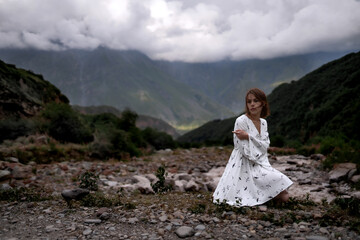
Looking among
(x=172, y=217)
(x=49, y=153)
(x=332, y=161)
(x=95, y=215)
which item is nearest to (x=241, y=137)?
(x=172, y=217)

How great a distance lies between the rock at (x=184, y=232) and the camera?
376 cm

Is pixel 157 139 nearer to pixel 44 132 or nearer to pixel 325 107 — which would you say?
pixel 44 132

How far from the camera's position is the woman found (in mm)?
4902

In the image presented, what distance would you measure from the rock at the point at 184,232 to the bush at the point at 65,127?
1388 centimetres

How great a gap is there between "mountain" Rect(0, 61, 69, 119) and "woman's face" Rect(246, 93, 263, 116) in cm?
1586

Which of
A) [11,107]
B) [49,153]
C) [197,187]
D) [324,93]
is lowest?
[197,187]

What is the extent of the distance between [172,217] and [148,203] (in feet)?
3.22

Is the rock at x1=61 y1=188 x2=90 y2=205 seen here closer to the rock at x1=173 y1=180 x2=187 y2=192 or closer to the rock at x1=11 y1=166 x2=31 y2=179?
the rock at x1=173 y1=180 x2=187 y2=192

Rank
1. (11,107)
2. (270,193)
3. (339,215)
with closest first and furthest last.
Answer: (339,215)
(270,193)
(11,107)

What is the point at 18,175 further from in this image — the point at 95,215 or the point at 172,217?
the point at 172,217

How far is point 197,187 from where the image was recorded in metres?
6.94

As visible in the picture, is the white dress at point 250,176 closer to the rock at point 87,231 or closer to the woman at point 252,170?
the woman at point 252,170

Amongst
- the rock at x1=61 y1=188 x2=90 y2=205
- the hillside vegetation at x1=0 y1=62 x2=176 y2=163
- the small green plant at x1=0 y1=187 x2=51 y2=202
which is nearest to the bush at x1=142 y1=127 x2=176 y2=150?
the hillside vegetation at x1=0 y1=62 x2=176 y2=163

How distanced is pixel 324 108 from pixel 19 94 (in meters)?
29.9
